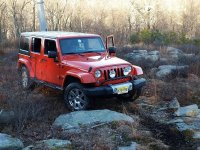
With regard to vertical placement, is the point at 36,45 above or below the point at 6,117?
above

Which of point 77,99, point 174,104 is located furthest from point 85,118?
point 174,104

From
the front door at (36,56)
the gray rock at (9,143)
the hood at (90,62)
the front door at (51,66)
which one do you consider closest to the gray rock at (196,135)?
the hood at (90,62)

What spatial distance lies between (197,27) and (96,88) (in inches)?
1374

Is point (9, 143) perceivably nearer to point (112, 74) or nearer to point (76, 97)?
point (76, 97)

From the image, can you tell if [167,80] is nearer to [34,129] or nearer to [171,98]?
[171,98]

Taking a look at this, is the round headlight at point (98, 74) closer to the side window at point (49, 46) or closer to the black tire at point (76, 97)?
the black tire at point (76, 97)

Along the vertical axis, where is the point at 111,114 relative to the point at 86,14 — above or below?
below

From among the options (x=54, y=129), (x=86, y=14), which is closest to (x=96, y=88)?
(x=54, y=129)

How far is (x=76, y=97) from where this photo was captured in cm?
743

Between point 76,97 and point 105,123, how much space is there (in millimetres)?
1225

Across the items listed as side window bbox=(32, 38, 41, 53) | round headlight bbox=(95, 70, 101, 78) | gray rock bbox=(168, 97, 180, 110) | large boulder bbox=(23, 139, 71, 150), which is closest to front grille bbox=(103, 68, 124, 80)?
round headlight bbox=(95, 70, 101, 78)

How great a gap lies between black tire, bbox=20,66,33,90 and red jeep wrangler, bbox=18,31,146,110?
9 centimetres

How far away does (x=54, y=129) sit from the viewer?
641 centimetres

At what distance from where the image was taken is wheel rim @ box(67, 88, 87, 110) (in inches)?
288
